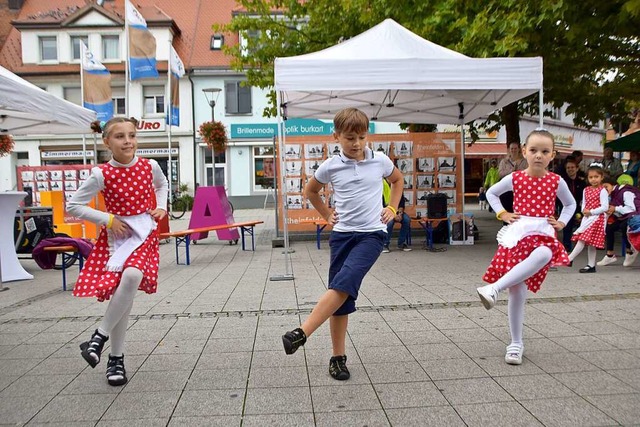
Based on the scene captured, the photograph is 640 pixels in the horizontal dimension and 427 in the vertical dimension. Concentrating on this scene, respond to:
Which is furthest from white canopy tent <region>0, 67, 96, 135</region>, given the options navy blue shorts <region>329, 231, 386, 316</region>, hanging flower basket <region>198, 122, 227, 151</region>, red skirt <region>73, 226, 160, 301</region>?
hanging flower basket <region>198, 122, 227, 151</region>

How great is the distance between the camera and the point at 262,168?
97.9ft

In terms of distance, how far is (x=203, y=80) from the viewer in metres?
29.6

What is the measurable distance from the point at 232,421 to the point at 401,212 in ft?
27.5

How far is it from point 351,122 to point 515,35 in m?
6.29

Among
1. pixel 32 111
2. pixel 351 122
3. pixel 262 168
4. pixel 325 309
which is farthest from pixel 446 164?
pixel 262 168

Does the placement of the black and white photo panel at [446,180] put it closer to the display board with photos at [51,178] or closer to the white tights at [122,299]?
the display board with photos at [51,178]

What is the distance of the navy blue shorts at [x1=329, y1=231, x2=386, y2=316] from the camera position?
3.33m

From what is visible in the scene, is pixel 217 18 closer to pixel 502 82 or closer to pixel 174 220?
pixel 174 220

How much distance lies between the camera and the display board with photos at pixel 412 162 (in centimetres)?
1239

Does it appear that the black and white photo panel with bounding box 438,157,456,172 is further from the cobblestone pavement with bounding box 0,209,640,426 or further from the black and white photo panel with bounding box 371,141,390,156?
the cobblestone pavement with bounding box 0,209,640,426

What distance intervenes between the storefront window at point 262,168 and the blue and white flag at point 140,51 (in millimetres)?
14072

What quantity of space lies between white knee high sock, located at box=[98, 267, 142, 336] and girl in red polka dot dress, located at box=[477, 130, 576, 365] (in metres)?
2.27

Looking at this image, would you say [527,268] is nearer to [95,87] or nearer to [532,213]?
[532,213]

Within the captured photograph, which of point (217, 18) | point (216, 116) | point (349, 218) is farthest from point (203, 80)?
point (349, 218)
